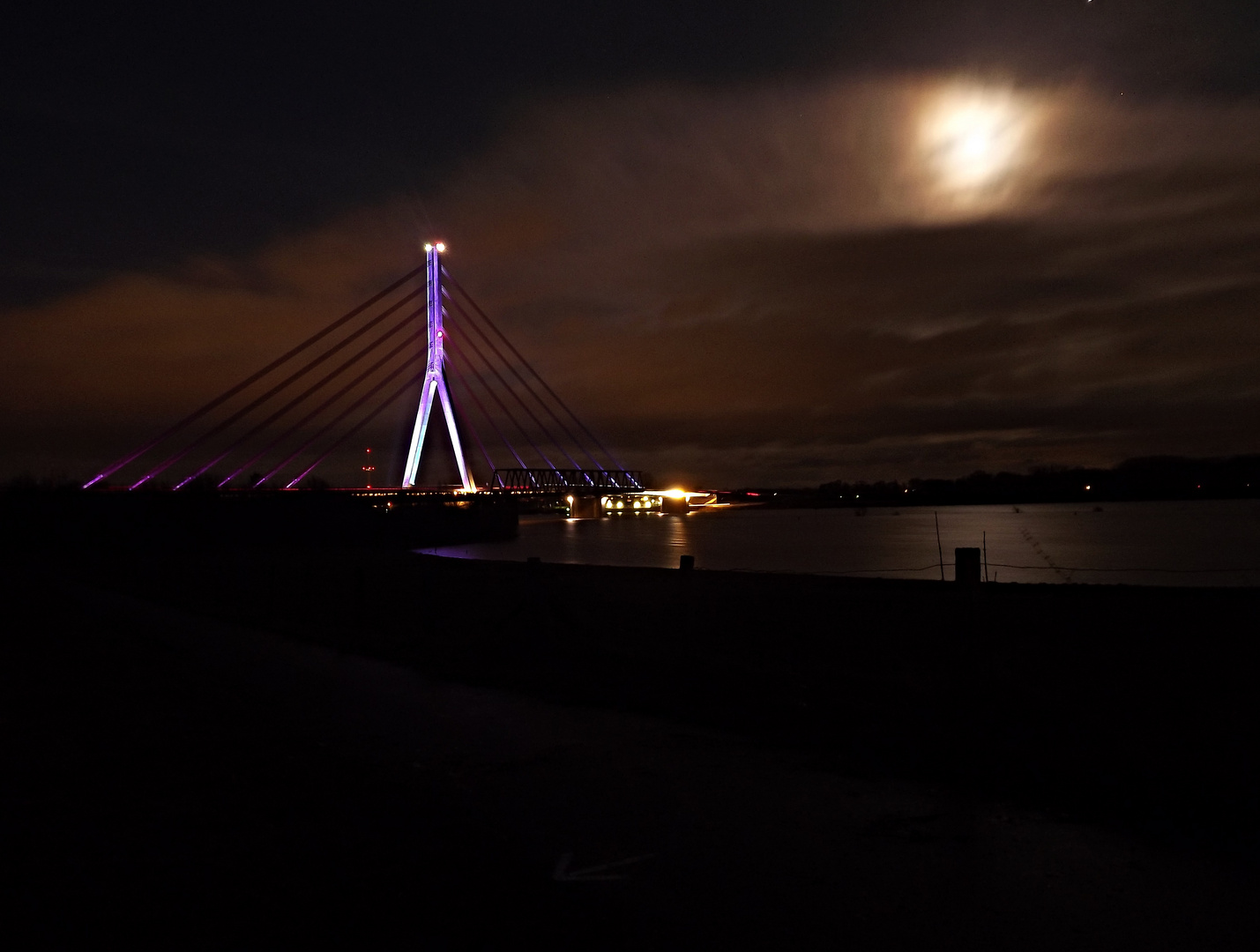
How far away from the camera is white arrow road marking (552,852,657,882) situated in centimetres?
464

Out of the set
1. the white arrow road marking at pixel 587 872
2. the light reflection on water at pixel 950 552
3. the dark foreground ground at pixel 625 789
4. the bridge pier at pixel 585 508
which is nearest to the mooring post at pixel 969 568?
the dark foreground ground at pixel 625 789

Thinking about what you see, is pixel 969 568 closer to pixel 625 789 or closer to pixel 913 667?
pixel 913 667

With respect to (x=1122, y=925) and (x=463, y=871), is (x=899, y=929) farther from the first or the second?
(x=463, y=871)

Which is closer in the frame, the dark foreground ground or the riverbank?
the dark foreground ground

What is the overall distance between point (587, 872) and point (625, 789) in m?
1.60

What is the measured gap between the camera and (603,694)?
943cm

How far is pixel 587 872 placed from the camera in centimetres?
475

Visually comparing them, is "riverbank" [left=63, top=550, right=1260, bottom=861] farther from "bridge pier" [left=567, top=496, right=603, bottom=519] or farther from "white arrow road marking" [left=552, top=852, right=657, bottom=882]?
"bridge pier" [left=567, top=496, right=603, bottom=519]

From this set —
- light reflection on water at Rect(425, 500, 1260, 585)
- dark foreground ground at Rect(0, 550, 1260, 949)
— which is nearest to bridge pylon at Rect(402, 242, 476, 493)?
light reflection on water at Rect(425, 500, 1260, 585)

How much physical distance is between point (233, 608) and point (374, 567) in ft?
49.6

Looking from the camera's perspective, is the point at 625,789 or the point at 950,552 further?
the point at 950,552

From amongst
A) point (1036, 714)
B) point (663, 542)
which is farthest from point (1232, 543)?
point (1036, 714)

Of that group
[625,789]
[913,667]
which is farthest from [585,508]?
[625,789]

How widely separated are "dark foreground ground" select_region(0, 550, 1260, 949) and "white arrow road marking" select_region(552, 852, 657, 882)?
2 centimetres
